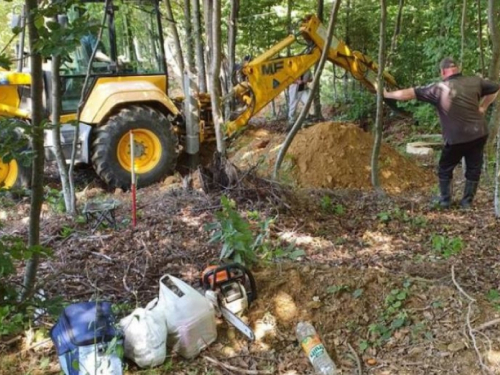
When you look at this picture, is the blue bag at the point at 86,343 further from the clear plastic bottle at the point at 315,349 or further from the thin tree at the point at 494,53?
the thin tree at the point at 494,53

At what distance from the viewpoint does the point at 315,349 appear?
311 centimetres

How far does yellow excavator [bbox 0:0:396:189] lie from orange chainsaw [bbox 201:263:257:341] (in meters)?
3.82

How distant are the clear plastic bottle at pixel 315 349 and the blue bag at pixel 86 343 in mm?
1094

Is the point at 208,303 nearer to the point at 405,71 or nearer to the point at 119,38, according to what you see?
the point at 119,38

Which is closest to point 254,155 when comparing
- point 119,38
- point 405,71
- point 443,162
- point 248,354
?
point 119,38

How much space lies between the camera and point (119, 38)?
7.18 metres

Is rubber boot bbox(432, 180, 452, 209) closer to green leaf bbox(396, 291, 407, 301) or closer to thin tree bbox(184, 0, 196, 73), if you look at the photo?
green leaf bbox(396, 291, 407, 301)

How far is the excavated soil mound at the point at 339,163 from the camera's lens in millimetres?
7098

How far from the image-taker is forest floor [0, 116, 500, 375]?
309 centimetres

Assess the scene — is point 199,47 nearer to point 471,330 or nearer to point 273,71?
point 273,71

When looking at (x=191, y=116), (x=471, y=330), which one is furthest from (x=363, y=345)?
(x=191, y=116)

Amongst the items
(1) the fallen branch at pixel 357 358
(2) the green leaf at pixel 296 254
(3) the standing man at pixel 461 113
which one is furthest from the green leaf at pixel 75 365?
(3) the standing man at pixel 461 113

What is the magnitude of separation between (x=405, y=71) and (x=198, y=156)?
18.1 feet

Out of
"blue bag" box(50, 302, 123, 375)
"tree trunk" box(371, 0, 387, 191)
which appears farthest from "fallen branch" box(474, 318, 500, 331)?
"tree trunk" box(371, 0, 387, 191)
